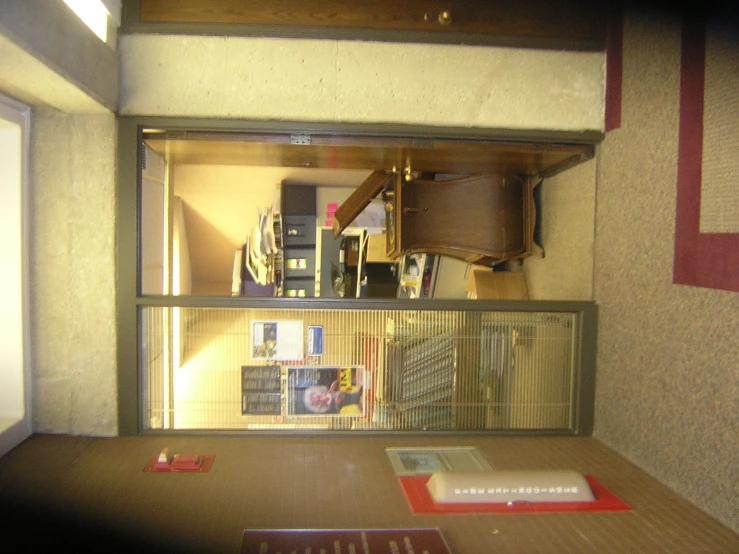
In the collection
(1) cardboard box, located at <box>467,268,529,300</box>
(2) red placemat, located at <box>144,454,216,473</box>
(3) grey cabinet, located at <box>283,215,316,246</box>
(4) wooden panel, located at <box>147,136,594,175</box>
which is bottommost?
(2) red placemat, located at <box>144,454,216,473</box>

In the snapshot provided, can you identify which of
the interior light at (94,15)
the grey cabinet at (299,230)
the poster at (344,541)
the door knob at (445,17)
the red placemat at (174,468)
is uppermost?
the door knob at (445,17)

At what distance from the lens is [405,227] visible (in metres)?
2.65

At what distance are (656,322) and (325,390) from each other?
1.12 m

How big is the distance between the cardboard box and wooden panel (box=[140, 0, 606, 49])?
1174 mm

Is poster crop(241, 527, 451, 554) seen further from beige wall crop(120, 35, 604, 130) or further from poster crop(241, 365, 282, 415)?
beige wall crop(120, 35, 604, 130)

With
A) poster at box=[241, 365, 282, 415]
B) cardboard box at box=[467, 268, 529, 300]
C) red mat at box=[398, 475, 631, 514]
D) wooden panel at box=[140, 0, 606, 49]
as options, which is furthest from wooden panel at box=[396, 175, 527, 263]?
red mat at box=[398, 475, 631, 514]

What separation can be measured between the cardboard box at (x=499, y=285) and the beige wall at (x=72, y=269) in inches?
66.2

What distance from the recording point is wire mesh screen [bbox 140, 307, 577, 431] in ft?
6.76

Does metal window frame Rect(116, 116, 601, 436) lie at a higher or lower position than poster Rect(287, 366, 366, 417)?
higher

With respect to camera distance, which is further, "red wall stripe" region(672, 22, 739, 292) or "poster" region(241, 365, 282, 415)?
"poster" region(241, 365, 282, 415)

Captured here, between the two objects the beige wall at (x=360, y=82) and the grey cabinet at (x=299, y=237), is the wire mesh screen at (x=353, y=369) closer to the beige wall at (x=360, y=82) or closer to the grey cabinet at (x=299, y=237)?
the beige wall at (x=360, y=82)

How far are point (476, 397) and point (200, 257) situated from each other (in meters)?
2.59

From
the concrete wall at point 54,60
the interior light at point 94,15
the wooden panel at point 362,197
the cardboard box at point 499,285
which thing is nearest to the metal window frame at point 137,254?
the concrete wall at point 54,60

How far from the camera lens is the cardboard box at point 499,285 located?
2.85m
